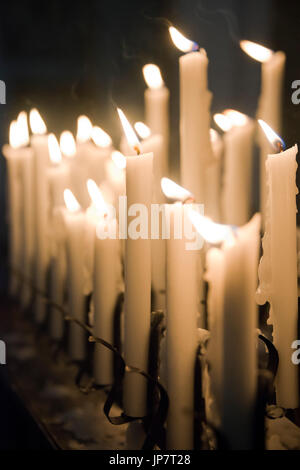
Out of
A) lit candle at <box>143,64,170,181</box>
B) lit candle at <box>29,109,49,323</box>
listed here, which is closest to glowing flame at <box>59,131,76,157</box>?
lit candle at <box>29,109,49,323</box>

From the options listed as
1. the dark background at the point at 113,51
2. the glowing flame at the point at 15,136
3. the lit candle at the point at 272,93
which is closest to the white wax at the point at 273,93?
the lit candle at the point at 272,93

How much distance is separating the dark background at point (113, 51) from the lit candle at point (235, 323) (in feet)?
3.12

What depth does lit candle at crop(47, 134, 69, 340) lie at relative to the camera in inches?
32.0

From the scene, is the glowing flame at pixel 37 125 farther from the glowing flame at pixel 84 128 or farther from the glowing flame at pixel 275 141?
the glowing flame at pixel 275 141

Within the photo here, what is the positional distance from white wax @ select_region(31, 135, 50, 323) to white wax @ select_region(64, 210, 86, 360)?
0.20m

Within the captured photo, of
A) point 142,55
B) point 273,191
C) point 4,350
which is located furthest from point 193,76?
point 142,55

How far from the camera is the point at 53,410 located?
659 mm

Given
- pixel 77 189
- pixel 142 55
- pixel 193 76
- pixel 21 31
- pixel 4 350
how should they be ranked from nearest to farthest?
pixel 193 76 < pixel 4 350 < pixel 77 189 < pixel 142 55 < pixel 21 31

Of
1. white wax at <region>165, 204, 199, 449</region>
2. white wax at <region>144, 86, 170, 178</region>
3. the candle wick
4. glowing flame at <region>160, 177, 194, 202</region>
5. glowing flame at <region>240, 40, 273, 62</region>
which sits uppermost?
glowing flame at <region>240, 40, 273, 62</region>

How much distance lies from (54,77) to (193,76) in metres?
1.37

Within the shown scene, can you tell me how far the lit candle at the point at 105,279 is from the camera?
1.96 ft

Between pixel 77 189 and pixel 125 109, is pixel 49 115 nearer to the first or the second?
pixel 125 109

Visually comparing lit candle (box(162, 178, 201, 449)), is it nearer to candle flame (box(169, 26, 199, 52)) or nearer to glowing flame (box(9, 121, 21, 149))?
candle flame (box(169, 26, 199, 52))

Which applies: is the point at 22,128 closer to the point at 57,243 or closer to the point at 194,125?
the point at 57,243
